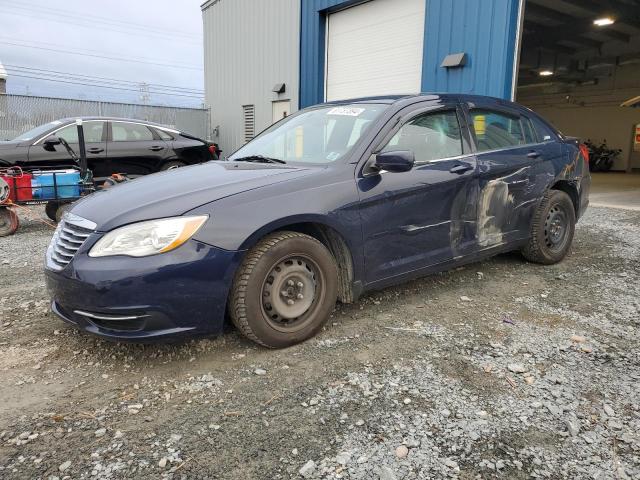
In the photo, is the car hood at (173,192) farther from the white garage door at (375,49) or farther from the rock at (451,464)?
the white garage door at (375,49)

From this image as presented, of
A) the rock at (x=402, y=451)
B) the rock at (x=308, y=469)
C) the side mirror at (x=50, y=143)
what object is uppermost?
the side mirror at (x=50, y=143)

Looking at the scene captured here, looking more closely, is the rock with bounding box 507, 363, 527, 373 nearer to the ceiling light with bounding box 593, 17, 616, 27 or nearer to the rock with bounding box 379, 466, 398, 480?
the rock with bounding box 379, 466, 398, 480

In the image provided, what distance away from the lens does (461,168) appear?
3736 mm

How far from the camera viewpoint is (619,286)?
4258 millimetres

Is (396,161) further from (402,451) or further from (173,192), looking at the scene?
(402,451)

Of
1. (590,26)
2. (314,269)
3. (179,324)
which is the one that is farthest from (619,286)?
(590,26)

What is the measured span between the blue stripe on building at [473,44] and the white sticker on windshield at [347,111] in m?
4.71

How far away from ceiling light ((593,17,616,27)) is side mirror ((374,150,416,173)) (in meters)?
14.1

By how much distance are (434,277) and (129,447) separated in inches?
118

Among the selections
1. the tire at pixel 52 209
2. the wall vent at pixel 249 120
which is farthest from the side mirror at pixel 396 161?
the wall vent at pixel 249 120

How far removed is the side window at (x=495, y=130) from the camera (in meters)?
4.03

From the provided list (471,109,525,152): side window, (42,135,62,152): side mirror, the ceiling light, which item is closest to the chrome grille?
(471,109,525,152): side window

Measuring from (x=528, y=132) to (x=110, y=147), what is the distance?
634 cm

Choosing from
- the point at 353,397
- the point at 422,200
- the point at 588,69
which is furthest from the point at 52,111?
the point at 588,69
